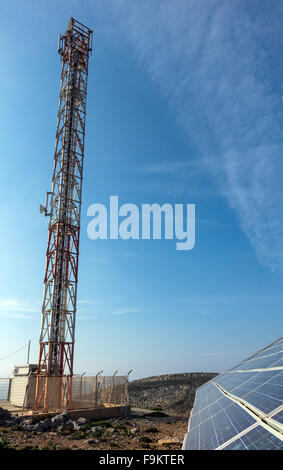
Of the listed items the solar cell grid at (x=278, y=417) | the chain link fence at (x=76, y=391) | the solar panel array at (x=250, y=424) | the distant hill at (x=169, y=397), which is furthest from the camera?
the distant hill at (x=169, y=397)

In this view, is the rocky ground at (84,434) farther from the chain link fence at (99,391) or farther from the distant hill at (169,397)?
the distant hill at (169,397)

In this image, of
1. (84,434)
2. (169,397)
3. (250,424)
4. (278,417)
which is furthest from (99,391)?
(278,417)

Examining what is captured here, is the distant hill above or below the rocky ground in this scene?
below

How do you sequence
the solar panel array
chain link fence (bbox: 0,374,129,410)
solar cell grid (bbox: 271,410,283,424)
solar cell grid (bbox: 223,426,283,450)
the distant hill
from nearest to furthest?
solar cell grid (bbox: 223,426,283,450) → the solar panel array → solar cell grid (bbox: 271,410,283,424) → chain link fence (bbox: 0,374,129,410) → the distant hill

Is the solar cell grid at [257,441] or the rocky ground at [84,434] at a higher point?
the solar cell grid at [257,441]

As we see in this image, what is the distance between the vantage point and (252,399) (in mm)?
8180

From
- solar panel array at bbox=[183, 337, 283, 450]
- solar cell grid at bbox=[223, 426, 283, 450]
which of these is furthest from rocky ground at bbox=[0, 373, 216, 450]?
solar cell grid at bbox=[223, 426, 283, 450]

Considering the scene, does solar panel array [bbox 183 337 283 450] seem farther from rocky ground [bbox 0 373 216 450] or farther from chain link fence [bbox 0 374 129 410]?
chain link fence [bbox 0 374 129 410]

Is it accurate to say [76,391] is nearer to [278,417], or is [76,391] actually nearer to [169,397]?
[169,397]

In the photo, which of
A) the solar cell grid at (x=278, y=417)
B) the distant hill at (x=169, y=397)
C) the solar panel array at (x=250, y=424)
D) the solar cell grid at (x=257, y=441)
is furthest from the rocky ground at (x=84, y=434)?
the distant hill at (x=169, y=397)

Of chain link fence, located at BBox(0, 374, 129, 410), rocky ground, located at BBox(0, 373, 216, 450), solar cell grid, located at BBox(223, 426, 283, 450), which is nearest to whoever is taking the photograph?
solar cell grid, located at BBox(223, 426, 283, 450)
